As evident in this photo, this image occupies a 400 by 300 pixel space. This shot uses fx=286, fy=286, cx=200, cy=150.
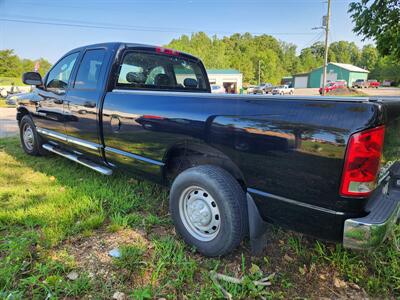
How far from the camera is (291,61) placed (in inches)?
4496

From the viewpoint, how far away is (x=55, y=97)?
430cm

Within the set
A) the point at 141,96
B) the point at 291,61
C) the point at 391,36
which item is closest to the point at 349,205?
the point at 141,96

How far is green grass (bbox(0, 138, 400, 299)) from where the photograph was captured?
2.09 metres

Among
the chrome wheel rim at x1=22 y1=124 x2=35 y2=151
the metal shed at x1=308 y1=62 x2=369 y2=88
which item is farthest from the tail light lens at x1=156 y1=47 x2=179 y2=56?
the metal shed at x1=308 y1=62 x2=369 y2=88

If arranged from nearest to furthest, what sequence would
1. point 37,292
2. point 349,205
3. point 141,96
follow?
1. point 349,205
2. point 37,292
3. point 141,96

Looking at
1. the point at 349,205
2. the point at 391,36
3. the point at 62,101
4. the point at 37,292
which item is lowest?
the point at 37,292

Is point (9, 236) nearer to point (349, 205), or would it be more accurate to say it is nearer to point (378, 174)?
point (349, 205)

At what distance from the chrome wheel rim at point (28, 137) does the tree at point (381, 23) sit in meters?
10.5

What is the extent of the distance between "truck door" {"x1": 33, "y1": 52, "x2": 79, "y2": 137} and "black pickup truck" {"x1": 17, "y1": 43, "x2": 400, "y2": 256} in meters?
0.50

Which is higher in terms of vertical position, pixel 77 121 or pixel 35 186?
pixel 77 121

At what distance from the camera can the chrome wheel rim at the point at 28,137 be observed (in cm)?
532

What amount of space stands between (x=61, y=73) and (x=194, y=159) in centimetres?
303

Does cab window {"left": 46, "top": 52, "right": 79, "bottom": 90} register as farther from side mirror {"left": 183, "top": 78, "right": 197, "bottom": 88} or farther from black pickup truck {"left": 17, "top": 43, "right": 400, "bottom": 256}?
side mirror {"left": 183, "top": 78, "right": 197, "bottom": 88}

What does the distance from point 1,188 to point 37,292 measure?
240 centimetres
